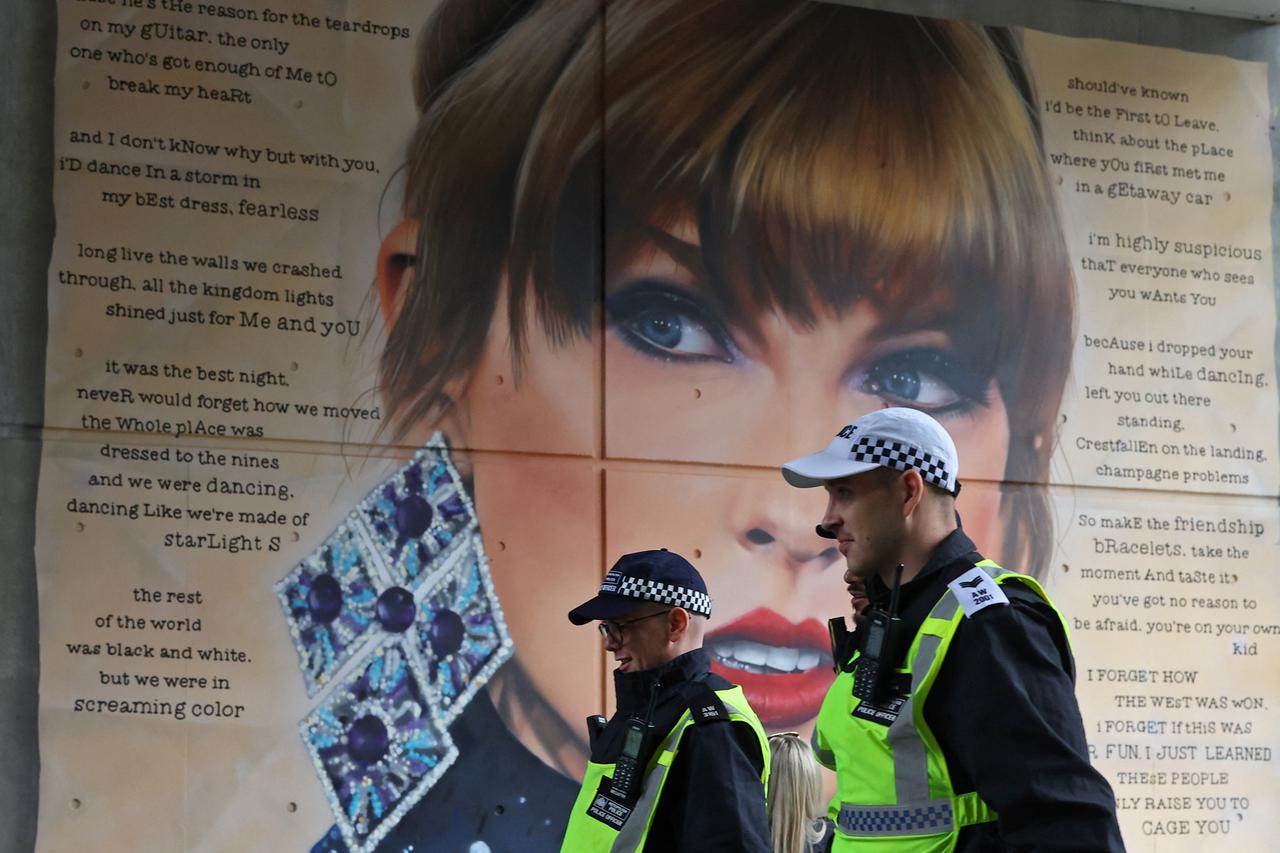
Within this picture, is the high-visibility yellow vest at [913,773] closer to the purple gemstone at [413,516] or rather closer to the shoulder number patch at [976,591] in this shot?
the shoulder number patch at [976,591]

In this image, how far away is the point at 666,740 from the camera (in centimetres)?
274

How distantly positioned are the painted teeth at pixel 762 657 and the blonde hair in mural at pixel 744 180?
0.82 m

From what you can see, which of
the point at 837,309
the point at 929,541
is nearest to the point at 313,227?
the point at 837,309

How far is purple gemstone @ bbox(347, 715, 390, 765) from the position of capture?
4.11 m

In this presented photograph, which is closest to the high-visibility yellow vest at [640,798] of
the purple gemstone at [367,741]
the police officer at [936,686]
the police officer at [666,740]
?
the police officer at [666,740]

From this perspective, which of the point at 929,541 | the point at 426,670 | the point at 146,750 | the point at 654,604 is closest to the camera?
the point at 929,541

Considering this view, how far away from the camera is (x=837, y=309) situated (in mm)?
4801

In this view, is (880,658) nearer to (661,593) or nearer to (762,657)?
(661,593)

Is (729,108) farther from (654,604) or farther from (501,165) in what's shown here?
(654,604)

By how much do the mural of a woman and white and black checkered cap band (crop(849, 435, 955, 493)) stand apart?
Result: 231cm

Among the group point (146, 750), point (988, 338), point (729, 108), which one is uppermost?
point (729, 108)

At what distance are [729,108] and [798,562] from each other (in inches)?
56.8

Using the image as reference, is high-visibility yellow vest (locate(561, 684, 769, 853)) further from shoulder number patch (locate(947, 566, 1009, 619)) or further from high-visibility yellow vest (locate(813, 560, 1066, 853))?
shoulder number patch (locate(947, 566, 1009, 619))

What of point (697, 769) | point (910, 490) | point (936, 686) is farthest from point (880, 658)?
point (697, 769)
